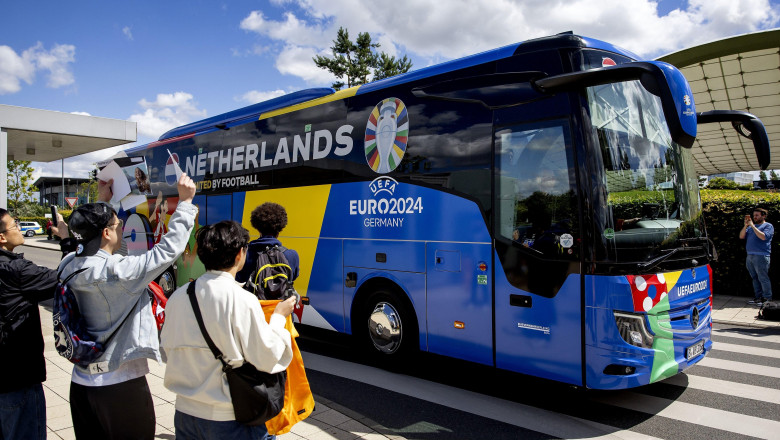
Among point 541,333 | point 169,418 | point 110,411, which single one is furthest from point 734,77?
point 110,411

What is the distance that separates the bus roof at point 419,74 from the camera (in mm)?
4992

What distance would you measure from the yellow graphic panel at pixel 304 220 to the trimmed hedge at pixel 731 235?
964 centimetres

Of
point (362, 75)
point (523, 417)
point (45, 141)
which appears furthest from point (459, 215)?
point (362, 75)

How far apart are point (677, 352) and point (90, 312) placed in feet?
16.1

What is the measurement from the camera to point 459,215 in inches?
223

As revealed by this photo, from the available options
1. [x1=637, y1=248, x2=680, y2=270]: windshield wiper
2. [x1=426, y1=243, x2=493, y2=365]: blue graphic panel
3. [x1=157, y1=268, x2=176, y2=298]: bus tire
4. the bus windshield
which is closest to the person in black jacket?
[x1=426, y1=243, x2=493, y2=365]: blue graphic panel

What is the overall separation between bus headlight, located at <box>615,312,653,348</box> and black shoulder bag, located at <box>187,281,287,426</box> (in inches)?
131

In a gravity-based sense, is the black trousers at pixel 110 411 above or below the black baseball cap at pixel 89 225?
below

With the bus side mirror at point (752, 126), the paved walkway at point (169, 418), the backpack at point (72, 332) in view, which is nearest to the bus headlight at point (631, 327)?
the bus side mirror at point (752, 126)

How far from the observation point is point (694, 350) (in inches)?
202

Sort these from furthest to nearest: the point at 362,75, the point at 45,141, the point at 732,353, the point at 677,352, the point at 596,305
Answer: the point at 362,75 < the point at 45,141 < the point at 732,353 < the point at 677,352 < the point at 596,305

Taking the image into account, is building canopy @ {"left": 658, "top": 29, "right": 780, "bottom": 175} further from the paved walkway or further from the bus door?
the paved walkway

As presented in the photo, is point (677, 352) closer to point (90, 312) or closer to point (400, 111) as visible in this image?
point (400, 111)

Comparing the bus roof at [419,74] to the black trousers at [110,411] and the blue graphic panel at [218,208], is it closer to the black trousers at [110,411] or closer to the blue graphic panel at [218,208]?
the blue graphic panel at [218,208]
